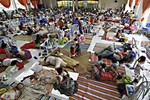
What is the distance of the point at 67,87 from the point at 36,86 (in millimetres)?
797

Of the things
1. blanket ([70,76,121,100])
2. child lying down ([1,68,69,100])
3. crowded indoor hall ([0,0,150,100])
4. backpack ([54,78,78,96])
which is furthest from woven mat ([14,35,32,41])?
blanket ([70,76,121,100])

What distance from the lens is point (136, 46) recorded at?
5.88 metres

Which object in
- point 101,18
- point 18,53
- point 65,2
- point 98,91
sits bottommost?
point 98,91

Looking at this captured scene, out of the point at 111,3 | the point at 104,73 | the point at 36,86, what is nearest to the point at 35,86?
the point at 36,86

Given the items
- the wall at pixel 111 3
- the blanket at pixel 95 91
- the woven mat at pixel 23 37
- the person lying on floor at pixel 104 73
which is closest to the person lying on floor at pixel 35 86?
the blanket at pixel 95 91

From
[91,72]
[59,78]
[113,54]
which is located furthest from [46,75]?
[113,54]

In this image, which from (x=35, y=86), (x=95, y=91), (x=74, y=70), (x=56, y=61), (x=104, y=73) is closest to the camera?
(x=35, y=86)

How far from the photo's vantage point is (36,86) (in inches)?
124

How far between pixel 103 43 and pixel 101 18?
218 inches

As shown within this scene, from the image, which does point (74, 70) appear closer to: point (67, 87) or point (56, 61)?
point (56, 61)

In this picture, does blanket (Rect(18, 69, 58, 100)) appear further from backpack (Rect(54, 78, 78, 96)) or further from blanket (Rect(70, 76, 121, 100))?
blanket (Rect(70, 76, 121, 100))

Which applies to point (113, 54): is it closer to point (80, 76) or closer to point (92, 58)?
point (92, 58)

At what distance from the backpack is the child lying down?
13cm

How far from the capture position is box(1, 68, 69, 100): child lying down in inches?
115
